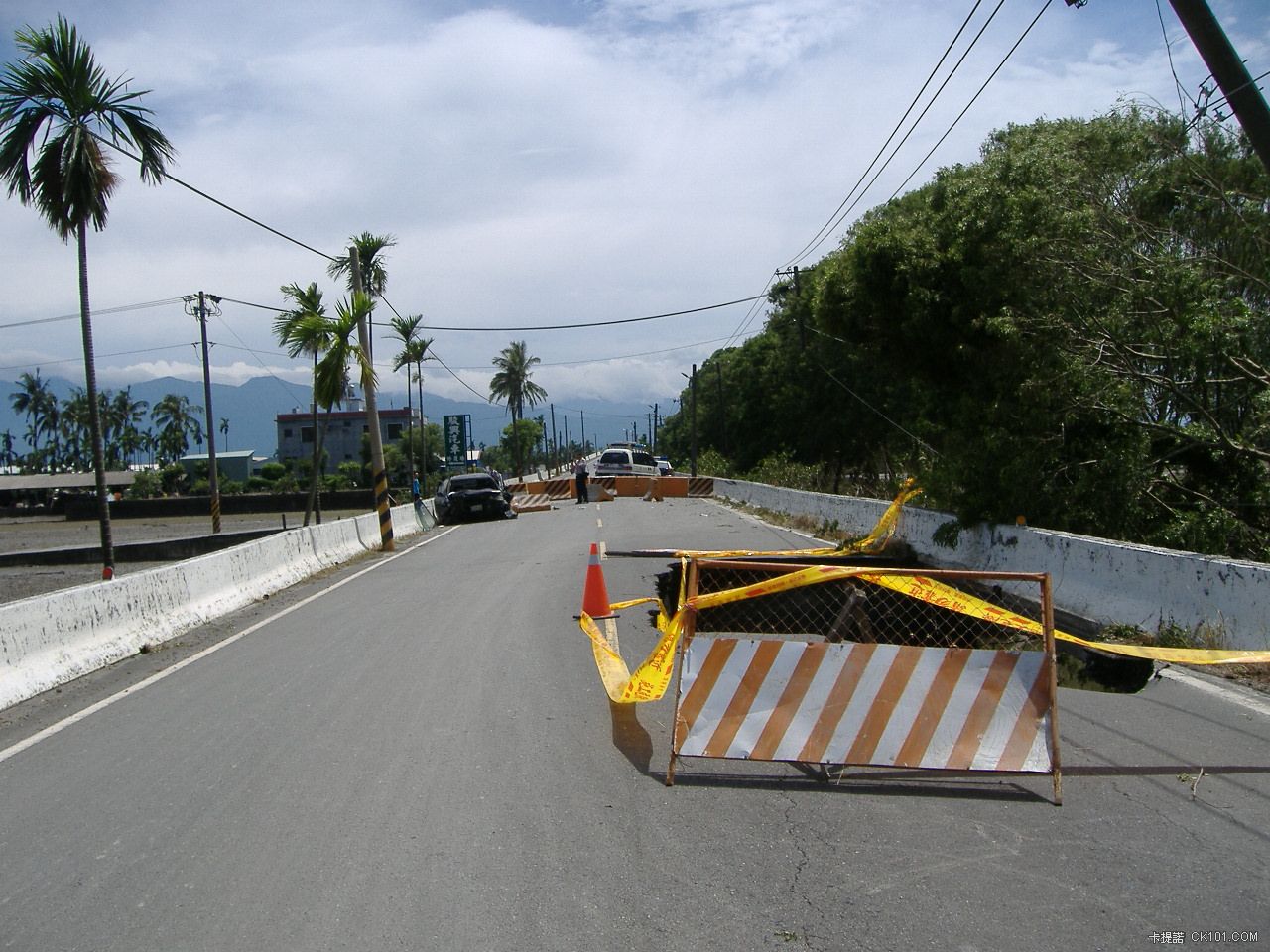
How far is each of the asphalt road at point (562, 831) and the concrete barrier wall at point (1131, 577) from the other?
0.98 metres

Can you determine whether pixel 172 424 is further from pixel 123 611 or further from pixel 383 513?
pixel 123 611

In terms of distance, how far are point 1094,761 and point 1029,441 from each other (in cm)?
833

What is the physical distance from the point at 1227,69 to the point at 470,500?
92.2 feet

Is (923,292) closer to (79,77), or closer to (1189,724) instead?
(1189,724)

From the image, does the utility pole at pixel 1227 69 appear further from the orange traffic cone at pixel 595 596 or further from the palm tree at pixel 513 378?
the palm tree at pixel 513 378

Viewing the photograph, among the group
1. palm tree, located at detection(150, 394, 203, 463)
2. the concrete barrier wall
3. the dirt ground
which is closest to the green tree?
palm tree, located at detection(150, 394, 203, 463)

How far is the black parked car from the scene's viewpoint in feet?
114

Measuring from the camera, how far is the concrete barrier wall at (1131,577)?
859cm

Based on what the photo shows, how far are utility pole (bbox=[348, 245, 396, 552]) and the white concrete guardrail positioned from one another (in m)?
6.44

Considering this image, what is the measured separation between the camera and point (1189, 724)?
701 cm

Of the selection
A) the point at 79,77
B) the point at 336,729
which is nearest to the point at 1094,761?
the point at 336,729

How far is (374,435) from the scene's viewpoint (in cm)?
2620

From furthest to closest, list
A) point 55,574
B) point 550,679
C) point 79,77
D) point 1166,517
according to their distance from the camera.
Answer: point 55,574
point 79,77
point 1166,517
point 550,679

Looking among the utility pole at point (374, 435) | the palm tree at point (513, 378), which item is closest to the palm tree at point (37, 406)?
the palm tree at point (513, 378)
